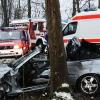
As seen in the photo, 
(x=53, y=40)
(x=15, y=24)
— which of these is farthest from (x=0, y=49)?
(x=15, y=24)

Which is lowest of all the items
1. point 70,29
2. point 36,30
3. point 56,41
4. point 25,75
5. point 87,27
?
point 36,30

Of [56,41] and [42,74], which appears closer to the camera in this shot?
[56,41]

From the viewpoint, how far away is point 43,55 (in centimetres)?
1098

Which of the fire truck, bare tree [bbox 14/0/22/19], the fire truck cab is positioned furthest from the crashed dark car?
bare tree [bbox 14/0/22/19]

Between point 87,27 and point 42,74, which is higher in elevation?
point 87,27

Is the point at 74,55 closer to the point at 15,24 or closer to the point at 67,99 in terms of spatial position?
the point at 67,99

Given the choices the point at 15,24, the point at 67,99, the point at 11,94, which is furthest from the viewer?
the point at 15,24

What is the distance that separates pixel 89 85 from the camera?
34.8ft

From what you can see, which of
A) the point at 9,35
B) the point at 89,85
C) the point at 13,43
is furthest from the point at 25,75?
the point at 9,35

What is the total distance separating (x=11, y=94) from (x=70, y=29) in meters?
13.4

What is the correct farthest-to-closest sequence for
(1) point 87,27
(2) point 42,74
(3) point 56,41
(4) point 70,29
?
(4) point 70,29 → (1) point 87,27 → (2) point 42,74 → (3) point 56,41

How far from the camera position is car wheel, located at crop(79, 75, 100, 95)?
1053 cm

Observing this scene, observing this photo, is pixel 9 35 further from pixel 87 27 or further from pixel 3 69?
pixel 3 69

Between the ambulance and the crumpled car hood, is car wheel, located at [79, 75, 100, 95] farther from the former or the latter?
the ambulance
